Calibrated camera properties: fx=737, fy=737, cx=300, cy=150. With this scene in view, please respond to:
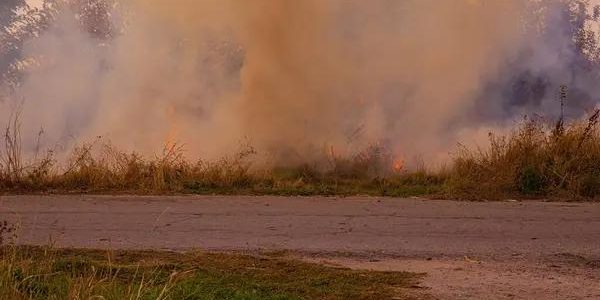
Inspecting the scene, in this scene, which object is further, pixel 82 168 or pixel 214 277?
pixel 82 168

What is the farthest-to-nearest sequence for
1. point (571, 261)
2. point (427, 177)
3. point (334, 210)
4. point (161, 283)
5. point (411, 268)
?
point (427, 177), point (334, 210), point (571, 261), point (411, 268), point (161, 283)

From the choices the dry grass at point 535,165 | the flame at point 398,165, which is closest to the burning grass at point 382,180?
the dry grass at point 535,165

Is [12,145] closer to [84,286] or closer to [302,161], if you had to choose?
[302,161]

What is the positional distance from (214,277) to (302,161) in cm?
1014

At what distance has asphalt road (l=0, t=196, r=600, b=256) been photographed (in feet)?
26.5

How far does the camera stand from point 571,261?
300 inches

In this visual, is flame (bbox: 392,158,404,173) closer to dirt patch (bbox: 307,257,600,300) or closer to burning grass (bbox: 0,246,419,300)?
dirt patch (bbox: 307,257,600,300)

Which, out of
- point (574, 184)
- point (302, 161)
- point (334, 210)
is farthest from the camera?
point (302, 161)

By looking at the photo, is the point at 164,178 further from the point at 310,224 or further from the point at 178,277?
the point at 178,277

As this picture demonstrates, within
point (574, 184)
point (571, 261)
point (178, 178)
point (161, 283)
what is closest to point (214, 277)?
point (161, 283)

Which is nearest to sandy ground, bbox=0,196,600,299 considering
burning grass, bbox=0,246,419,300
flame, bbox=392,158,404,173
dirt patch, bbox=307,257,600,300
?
dirt patch, bbox=307,257,600,300

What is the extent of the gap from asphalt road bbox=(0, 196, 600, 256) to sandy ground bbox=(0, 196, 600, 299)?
13 mm

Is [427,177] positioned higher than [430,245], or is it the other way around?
[427,177]

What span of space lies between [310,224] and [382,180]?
5.21 meters
